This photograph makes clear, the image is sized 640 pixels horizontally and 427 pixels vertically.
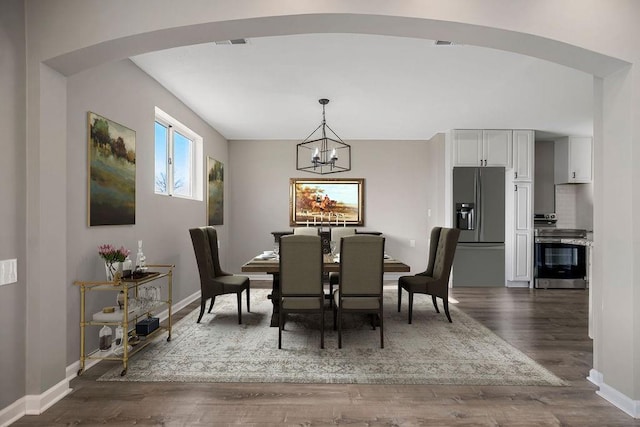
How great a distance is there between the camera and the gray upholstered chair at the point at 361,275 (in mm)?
3135

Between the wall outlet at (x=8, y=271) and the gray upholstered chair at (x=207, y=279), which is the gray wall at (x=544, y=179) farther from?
the wall outlet at (x=8, y=271)

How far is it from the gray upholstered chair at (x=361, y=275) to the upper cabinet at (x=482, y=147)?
3.59 m

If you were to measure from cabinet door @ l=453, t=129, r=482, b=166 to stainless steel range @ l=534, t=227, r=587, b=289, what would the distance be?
1583mm

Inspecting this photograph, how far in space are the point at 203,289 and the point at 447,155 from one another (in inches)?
172

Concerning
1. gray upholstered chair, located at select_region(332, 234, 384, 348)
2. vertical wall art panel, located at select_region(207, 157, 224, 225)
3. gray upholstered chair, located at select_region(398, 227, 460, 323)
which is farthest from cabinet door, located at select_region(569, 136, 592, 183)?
vertical wall art panel, located at select_region(207, 157, 224, 225)

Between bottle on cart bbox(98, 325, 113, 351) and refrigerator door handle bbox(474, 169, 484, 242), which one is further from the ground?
refrigerator door handle bbox(474, 169, 484, 242)

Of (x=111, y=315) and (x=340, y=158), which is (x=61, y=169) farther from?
(x=340, y=158)

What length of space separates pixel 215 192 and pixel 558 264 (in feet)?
18.7

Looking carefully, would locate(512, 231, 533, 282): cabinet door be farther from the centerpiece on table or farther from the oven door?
the centerpiece on table

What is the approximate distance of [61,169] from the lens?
91.8 inches

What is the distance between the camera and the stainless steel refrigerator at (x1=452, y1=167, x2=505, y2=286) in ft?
19.7

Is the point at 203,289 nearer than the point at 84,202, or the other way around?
the point at 84,202

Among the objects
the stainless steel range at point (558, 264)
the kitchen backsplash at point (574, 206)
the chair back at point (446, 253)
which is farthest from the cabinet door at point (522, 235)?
the chair back at point (446, 253)

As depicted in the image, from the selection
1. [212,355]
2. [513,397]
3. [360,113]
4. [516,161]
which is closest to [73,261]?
[212,355]
